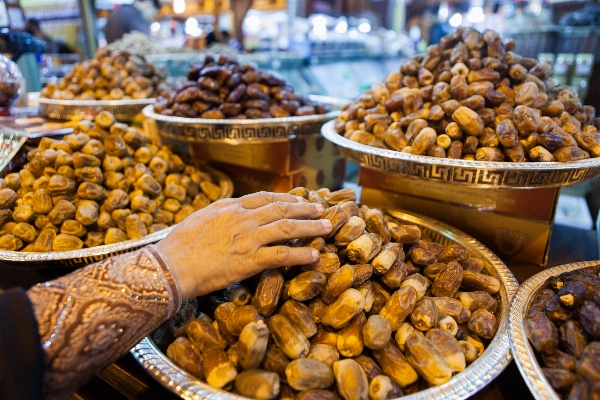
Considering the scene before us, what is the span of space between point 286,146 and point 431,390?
1459mm

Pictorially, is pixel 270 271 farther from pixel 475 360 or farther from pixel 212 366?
pixel 475 360

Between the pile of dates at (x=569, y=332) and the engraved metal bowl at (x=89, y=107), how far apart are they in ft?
7.95

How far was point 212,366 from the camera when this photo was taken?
82 centimetres

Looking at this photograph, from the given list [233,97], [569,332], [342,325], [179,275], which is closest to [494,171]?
[569,332]

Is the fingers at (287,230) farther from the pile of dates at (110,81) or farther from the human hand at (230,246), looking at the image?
the pile of dates at (110,81)

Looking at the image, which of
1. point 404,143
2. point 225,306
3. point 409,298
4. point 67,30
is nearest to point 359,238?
point 409,298

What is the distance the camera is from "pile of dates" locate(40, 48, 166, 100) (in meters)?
2.64

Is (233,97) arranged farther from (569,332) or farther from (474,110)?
(569,332)

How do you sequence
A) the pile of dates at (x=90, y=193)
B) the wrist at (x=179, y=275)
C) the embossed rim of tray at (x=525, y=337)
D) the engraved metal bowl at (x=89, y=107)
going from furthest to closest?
the engraved metal bowl at (x=89, y=107) → the pile of dates at (x=90, y=193) → the wrist at (x=179, y=275) → the embossed rim of tray at (x=525, y=337)

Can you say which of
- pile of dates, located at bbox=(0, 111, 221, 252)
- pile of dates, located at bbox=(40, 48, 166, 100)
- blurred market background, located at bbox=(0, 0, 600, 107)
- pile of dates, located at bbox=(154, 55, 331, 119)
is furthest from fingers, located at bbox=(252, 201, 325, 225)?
pile of dates, located at bbox=(40, 48, 166, 100)

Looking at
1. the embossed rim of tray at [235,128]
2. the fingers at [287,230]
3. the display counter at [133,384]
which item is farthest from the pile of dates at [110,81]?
the fingers at [287,230]

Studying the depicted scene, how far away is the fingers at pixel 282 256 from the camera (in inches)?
34.5

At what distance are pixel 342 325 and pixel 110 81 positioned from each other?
2.55 meters

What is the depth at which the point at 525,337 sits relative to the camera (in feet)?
2.72
